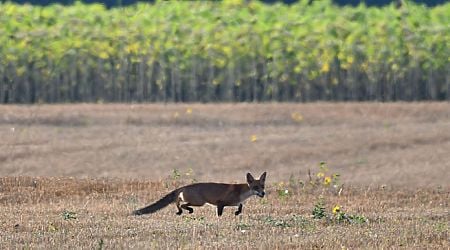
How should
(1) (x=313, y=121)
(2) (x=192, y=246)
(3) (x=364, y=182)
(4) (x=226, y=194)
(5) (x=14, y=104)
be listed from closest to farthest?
(2) (x=192, y=246)
(4) (x=226, y=194)
(3) (x=364, y=182)
(1) (x=313, y=121)
(5) (x=14, y=104)

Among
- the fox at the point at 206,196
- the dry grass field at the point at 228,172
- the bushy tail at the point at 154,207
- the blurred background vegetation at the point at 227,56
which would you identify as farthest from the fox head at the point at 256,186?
the blurred background vegetation at the point at 227,56

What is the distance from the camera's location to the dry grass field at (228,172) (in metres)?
17.6

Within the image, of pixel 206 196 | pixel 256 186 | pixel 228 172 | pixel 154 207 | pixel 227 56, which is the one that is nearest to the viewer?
pixel 154 207

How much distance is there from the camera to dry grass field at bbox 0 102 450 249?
17.6 meters

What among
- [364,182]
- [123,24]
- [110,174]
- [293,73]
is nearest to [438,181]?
[364,182]

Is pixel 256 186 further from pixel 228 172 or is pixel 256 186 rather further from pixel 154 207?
pixel 228 172

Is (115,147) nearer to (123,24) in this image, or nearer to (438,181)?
(438,181)

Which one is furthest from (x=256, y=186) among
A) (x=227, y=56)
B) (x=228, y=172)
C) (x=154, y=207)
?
(x=227, y=56)

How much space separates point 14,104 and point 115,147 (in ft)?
29.6

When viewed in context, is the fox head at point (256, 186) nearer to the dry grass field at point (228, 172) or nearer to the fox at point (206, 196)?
the fox at point (206, 196)

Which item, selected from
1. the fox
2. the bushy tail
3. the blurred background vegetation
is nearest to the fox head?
the fox

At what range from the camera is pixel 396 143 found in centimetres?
3647

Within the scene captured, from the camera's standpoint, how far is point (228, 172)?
33438 millimetres

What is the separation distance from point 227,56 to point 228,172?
1416 centimetres
